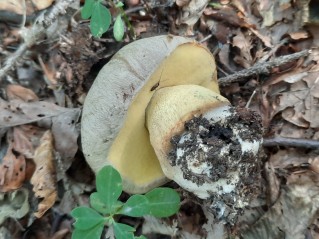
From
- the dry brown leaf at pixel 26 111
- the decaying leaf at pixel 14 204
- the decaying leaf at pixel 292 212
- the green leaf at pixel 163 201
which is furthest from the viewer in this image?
the dry brown leaf at pixel 26 111

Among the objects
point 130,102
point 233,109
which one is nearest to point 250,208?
point 233,109

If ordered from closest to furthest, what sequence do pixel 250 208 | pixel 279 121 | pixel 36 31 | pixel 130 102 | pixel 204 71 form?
pixel 130 102 → pixel 204 71 → pixel 250 208 → pixel 279 121 → pixel 36 31

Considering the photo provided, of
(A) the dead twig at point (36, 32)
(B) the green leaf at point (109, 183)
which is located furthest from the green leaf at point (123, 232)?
(A) the dead twig at point (36, 32)

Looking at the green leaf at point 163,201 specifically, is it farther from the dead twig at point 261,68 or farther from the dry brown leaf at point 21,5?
the dry brown leaf at point 21,5

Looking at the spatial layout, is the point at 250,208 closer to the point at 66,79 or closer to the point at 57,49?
the point at 66,79

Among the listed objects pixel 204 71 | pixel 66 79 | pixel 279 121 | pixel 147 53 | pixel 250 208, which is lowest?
pixel 250 208

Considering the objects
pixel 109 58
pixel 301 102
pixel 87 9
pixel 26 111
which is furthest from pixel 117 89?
pixel 301 102

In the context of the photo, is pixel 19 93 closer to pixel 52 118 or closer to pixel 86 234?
pixel 52 118
